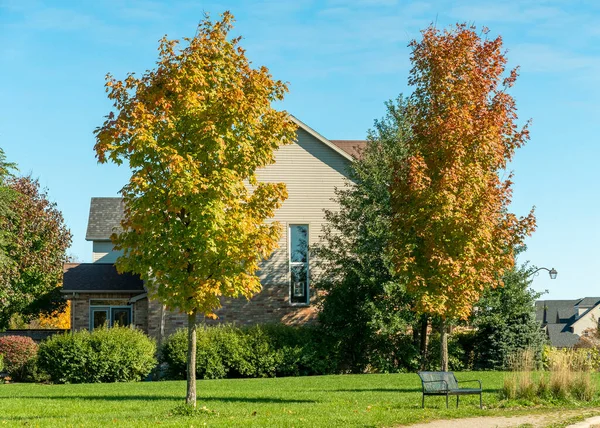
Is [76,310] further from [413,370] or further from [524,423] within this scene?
[524,423]

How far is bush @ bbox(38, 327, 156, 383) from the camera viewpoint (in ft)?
90.3

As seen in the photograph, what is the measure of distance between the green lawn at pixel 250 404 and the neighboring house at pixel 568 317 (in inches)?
2913

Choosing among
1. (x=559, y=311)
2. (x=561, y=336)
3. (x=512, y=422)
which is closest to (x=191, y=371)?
(x=512, y=422)

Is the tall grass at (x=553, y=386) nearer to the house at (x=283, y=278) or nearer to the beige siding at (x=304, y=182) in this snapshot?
the house at (x=283, y=278)

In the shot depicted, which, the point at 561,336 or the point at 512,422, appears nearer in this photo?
the point at 512,422

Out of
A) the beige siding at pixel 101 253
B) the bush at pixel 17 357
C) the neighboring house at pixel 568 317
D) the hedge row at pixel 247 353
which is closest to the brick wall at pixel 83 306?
the bush at pixel 17 357

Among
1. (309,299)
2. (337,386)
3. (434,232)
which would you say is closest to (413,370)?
(309,299)

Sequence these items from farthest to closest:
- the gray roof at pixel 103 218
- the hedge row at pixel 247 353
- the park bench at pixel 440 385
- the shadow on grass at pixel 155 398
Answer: the gray roof at pixel 103 218, the hedge row at pixel 247 353, the shadow on grass at pixel 155 398, the park bench at pixel 440 385

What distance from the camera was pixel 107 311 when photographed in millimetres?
35719

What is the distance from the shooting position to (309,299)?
3284 centimetres

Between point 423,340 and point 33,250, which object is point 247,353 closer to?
point 423,340

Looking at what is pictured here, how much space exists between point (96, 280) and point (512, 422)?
24.9m

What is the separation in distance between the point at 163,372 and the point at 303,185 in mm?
9344

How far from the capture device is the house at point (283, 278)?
32.7 metres
